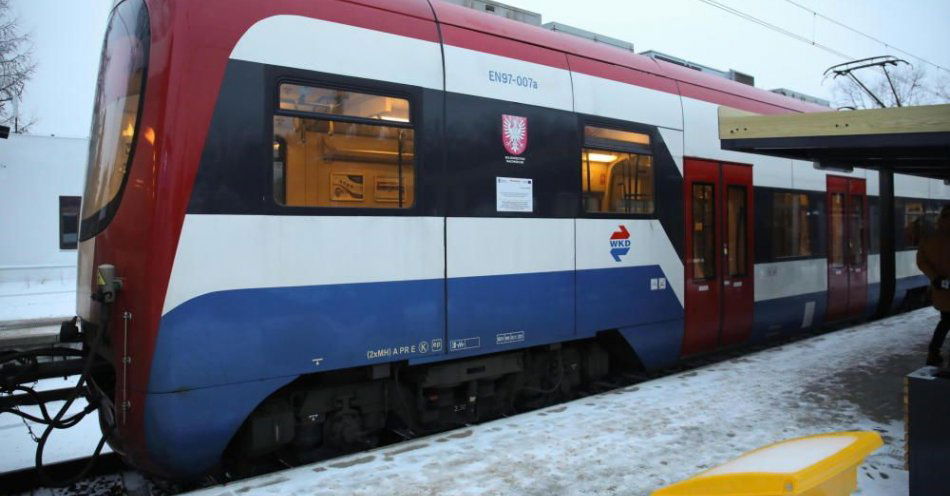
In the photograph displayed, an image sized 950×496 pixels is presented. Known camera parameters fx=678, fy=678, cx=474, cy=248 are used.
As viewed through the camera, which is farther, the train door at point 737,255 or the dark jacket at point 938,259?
the train door at point 737,255

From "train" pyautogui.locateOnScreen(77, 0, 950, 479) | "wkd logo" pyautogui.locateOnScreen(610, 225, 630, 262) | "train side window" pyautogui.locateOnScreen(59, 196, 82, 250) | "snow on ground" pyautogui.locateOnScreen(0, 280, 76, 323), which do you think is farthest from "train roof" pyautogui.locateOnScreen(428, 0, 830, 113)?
"train side window" pyautogui.locateOnScreen(59, 196, 82, 250)

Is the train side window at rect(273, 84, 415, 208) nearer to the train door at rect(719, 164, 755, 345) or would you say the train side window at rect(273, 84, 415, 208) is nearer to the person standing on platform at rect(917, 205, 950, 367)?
the train door at rect(719, 164, 755, 345)

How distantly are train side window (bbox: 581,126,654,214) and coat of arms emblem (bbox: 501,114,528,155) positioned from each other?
2.60 ft

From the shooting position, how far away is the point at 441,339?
5336mm

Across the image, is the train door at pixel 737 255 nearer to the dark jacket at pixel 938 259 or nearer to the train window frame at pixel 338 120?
the dark jacket at pixel 938 259

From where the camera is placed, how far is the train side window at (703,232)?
26.0 ft

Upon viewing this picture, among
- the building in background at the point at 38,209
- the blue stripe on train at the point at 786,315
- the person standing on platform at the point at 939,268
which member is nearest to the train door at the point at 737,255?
the blue stripe on train at the point at 786,315

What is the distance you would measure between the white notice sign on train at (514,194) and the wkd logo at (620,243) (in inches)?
46.9

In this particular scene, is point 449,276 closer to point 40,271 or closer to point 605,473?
point 605,473

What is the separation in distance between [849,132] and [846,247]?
6.79 meters

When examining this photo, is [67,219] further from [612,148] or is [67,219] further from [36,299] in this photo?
[612,148]

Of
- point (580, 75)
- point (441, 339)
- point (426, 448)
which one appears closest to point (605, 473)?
point (426, 448)

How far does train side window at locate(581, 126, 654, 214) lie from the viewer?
6.59 meters

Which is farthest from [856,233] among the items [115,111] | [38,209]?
[38,209]
